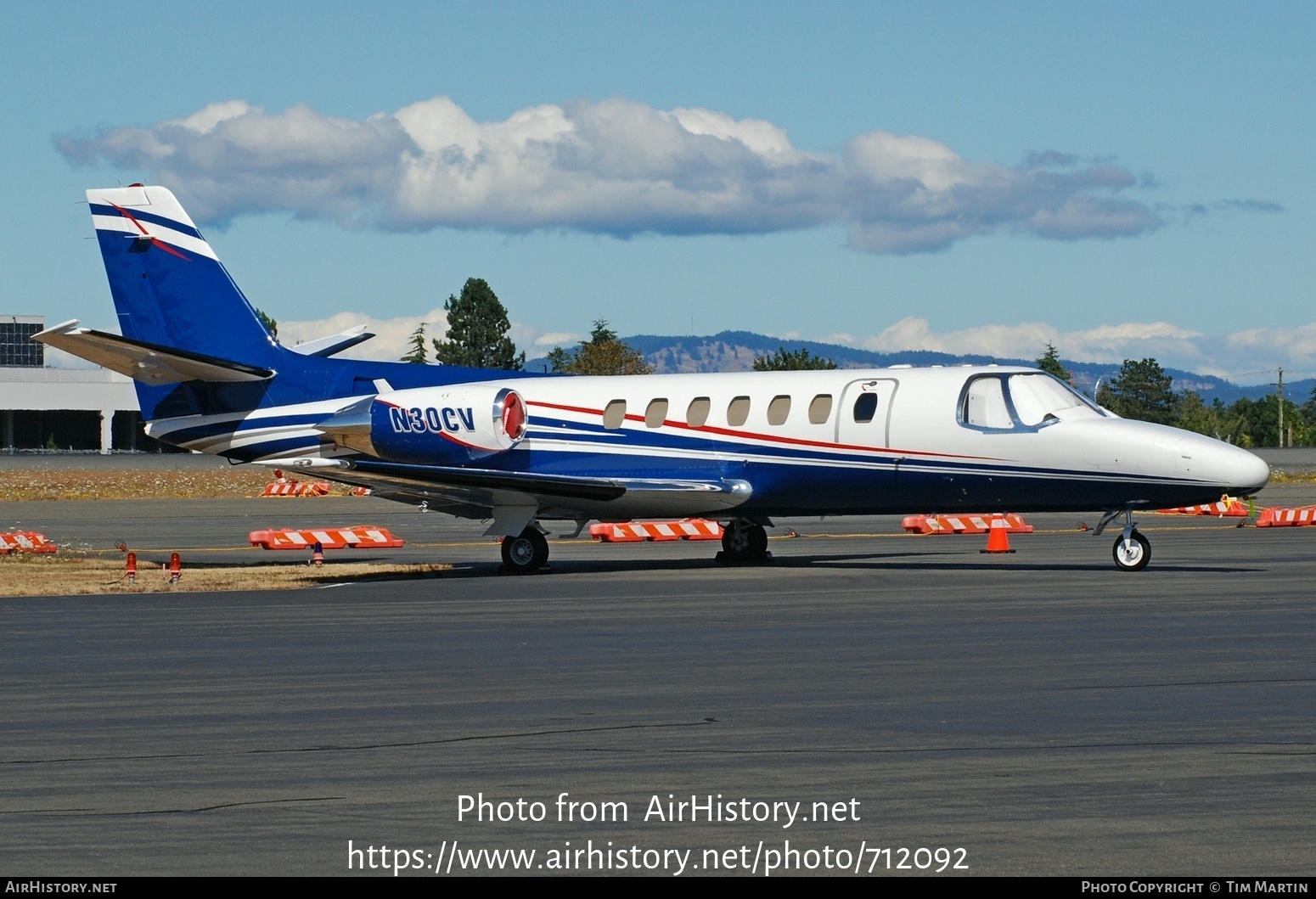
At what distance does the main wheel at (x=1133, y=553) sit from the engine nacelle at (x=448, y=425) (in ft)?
31.5

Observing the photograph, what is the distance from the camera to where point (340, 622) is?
670 inches

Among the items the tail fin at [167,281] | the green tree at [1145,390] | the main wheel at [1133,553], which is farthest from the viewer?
the green tree at [1145,390]

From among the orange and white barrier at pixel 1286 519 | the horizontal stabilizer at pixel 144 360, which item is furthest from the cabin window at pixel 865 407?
the orange and white barrier at pixel 1286 519

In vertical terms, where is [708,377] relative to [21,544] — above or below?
above

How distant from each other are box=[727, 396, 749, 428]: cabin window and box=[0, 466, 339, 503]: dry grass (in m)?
33.2

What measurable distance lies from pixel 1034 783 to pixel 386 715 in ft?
14.7

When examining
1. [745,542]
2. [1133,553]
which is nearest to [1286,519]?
[1133,553]

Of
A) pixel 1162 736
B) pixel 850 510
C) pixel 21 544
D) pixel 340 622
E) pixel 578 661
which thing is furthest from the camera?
pixel 21 544

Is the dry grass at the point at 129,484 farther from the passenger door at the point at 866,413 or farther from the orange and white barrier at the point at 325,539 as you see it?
the passenger door at the point at 866,413

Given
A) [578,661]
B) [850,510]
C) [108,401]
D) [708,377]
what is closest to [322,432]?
[708,377]

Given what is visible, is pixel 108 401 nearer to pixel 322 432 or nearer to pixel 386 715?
pixel 322 432

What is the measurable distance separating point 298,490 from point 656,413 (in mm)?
36113

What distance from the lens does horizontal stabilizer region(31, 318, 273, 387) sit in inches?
918

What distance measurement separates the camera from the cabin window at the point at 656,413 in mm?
25516
